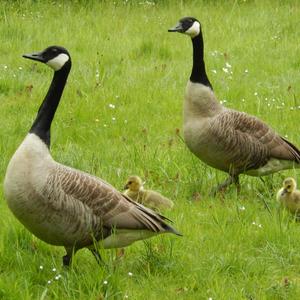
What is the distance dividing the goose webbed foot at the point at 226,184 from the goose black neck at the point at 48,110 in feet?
6.86

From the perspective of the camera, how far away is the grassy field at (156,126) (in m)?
6.01

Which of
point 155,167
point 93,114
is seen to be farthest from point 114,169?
point 93,114

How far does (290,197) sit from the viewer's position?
Answer: 23.7 feet

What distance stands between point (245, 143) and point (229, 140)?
0.18m

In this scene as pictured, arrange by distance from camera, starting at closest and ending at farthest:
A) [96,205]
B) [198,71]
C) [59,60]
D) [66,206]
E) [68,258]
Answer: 1. [66,206]
2. [96,205]
3. [68,258]
4. [59,60]
5. [198,71]

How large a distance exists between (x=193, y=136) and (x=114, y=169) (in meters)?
0.90

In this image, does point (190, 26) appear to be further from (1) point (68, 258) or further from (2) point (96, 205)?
(1) point (68, 258)

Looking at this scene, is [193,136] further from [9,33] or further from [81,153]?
[9,33]

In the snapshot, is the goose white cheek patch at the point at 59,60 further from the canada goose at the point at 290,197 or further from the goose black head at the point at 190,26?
the goose black head at the point at 190,26

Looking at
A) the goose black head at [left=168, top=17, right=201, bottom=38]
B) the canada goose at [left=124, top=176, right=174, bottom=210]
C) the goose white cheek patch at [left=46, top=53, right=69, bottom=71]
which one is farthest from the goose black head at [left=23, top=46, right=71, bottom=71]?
the goose black head at [left=168, top=17, right=201, bottom=38]

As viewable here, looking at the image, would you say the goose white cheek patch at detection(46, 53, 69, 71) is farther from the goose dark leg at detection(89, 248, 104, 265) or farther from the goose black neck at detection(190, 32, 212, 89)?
the goose black neck at detection(190, 32, 212, 89)

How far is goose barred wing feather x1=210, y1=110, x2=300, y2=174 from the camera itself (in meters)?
7.90

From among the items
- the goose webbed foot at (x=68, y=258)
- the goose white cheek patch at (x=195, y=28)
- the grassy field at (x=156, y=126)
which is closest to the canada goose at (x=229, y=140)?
the grassy field at (x=156, y=126)

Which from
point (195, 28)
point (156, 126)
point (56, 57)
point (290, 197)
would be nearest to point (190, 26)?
point (195, 28)
